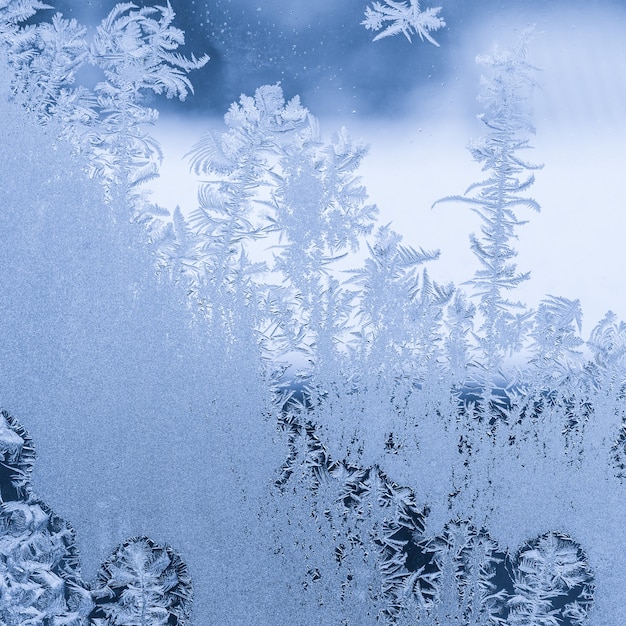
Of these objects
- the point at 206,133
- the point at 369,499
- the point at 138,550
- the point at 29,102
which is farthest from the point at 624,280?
the point at 29,102

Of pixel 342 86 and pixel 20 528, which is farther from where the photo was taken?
pixel 342 86

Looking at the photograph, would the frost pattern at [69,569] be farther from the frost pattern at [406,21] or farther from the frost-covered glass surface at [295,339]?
the frost pattern at [406,21]

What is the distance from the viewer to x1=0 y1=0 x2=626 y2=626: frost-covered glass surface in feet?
3.00

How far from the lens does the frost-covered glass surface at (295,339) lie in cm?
91

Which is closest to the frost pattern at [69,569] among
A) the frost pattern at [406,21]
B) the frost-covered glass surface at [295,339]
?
the frost-covered glass surface at [295,339]

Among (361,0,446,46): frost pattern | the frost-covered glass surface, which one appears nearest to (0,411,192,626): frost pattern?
the frost-covered glass surface

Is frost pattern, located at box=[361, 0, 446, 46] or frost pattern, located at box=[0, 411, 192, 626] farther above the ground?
frost pattern, located at box=[361, 0, 446, 46]

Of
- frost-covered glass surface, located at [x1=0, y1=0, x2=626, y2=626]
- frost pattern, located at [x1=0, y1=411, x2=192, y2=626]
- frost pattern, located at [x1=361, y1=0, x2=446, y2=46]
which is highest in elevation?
frost pattern, located at [x1=361, y1=0, x2=446, y2=46]

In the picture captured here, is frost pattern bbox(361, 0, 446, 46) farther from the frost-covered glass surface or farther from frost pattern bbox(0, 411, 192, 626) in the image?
frost pattern bbox(0, 411, 192, 626)

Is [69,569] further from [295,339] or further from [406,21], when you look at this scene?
[406,21]

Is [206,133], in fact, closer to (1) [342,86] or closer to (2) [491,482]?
(1) [342,86]

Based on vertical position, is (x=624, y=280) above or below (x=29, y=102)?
below

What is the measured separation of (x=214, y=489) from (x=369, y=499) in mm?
223

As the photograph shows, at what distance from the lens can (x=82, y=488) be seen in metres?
0.91
